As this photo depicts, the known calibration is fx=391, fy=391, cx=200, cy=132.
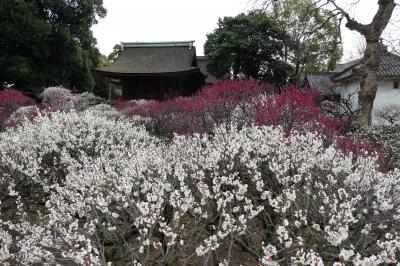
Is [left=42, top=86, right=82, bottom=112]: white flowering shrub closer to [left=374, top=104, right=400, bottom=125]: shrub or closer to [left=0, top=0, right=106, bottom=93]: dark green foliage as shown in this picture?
[left=0, top=0, right=106, bottom=93]: dark green foliage

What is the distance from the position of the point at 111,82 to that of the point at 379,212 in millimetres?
33908

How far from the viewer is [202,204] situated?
3.88m

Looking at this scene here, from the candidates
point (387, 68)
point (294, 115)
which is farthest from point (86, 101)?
point (387, 68)

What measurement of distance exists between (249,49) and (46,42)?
13.0m

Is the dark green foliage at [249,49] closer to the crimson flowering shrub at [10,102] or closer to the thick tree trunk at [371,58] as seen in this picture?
the thick tree trunk at [371,58]

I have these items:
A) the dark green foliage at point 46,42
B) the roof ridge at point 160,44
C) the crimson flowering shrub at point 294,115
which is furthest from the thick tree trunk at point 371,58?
the dark green foliage at point 46,42

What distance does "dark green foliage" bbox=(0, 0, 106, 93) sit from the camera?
2334cm

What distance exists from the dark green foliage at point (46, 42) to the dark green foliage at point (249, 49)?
8.85 m

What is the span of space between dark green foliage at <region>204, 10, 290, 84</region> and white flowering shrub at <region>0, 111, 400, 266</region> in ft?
59.9

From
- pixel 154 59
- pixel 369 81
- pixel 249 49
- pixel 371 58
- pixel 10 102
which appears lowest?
pixel 10 102

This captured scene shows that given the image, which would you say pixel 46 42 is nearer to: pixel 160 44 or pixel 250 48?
pixel 160 44

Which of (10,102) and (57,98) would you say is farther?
(57,98)

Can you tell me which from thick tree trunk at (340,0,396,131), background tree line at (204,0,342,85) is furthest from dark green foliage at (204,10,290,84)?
thick tree trunk at (340,0,396,131)

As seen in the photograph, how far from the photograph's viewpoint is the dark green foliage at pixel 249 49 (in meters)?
24.8
